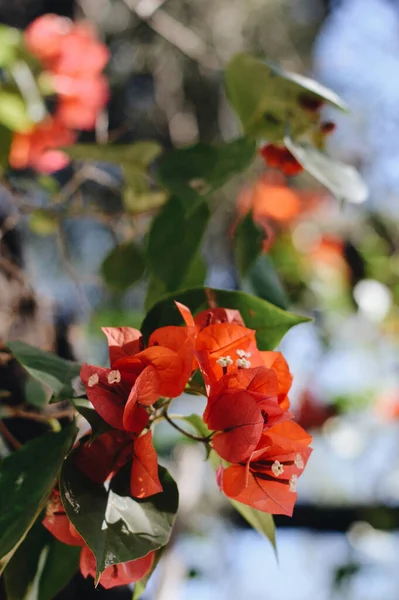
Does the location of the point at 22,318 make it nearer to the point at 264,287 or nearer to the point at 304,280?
the point at 264,287

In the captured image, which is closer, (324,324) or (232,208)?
(324,324)

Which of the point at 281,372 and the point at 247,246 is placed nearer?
the point at 281,372

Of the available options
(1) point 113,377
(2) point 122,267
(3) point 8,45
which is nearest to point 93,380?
(1) point 113,377

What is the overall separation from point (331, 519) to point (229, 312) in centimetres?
112

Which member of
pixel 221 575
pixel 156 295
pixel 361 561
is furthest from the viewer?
pixel 221 575

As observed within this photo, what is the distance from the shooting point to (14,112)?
3.17 ft

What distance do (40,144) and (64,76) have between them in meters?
0.17

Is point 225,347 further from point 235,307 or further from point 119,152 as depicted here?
point 119,152

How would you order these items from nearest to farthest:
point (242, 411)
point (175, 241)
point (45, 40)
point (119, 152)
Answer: point (242, 411) < point (175, 241) < point (119, 152) < point (45, 40)

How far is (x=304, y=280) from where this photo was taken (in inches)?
61.9

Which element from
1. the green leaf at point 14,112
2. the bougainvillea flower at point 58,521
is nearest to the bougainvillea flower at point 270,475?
the bougainvillea flower at point 58,521

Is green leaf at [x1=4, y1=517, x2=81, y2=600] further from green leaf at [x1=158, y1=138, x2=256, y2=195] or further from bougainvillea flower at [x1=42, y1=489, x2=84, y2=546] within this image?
green leaf at [x1=158, y1=138, x2=256, y2=195]

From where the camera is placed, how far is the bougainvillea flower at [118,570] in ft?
1.30

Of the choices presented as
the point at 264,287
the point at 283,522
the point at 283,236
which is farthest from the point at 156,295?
the point at 283,236
